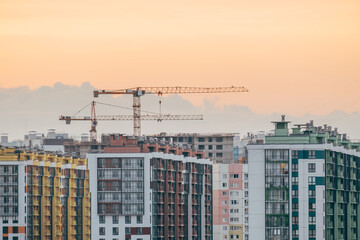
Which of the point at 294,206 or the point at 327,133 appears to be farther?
the point at 327,133

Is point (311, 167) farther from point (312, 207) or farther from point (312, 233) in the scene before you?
point (312, 233)

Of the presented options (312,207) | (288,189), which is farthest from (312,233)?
(288,189)

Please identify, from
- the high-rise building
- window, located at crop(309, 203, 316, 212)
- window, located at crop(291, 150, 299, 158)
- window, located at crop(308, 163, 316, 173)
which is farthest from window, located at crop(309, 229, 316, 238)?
window, located at crop(291, 150, 299, 158)

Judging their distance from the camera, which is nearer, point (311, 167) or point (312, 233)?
point (312, 233)

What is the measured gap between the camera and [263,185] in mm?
181000

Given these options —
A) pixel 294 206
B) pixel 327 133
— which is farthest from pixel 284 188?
pixel 327 133

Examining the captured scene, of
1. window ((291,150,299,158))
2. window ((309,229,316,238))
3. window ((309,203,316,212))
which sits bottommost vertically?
window ((309,229,316,238))

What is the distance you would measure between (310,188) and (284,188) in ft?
10.1

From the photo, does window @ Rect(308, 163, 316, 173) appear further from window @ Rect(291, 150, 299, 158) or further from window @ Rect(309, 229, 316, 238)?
window @ Rect(309, 229, 316, 238)

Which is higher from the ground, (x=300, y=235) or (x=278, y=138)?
(x=278, y=138)

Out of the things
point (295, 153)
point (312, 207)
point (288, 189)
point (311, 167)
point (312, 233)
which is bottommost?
point (312, 233)

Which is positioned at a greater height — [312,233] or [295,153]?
[295,153]

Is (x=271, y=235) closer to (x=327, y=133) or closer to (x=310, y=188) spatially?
(x=310, y=188)

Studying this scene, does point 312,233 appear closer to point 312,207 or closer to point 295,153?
point 312,207
